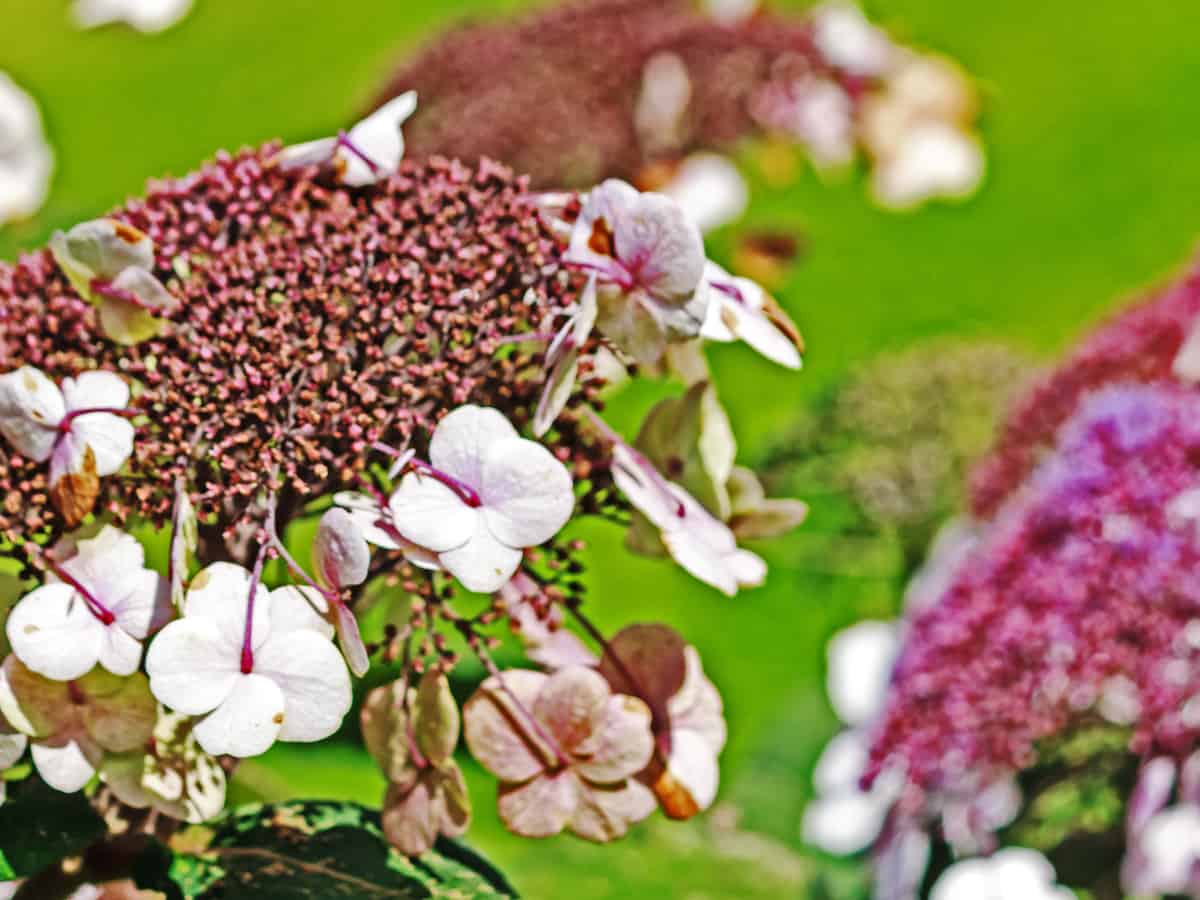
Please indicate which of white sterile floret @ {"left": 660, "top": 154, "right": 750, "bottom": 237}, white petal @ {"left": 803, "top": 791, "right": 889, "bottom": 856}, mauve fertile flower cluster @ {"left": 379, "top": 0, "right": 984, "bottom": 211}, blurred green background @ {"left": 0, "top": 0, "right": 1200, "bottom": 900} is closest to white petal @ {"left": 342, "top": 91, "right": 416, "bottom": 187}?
blurred green background @ {"left": 0, "top": 0, "right": 1200, "bottom": 900}

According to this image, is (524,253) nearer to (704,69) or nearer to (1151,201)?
(704,69)

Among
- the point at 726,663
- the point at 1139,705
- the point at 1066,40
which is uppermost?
the point at 1066,40

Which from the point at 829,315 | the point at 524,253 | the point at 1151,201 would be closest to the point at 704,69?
the point at 829,315

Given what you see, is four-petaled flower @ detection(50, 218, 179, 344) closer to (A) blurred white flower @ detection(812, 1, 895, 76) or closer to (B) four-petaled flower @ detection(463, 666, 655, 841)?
(B) four-petaled flower @ detection(463, 666, 655, 841)

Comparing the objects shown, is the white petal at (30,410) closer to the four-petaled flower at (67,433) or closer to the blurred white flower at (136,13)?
the four-petaled flower at (67,433)

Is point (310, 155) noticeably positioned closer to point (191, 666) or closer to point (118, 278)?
point (118, 278)

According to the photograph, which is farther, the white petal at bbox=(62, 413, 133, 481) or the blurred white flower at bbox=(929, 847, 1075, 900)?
the blurred white flower at bbox=(929, 847, 1075, 900)

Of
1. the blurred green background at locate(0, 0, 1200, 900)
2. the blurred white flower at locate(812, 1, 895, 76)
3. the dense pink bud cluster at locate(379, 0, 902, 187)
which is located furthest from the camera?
the blurred white flower at locate(812, 1, 895, 76)
